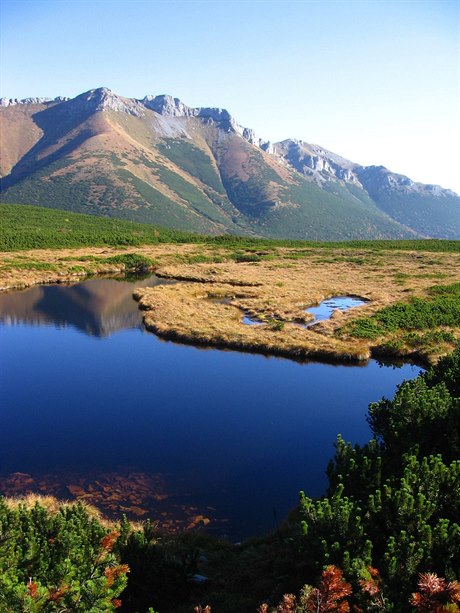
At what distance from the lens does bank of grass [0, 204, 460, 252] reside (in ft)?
296

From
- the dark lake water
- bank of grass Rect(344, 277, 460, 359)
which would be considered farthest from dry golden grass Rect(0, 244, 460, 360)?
the dark lake water

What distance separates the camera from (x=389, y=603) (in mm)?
8477

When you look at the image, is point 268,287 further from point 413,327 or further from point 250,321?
point 413,327

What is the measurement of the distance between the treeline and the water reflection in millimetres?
30931

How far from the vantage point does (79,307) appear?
52031 mm

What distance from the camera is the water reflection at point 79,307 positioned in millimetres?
45156

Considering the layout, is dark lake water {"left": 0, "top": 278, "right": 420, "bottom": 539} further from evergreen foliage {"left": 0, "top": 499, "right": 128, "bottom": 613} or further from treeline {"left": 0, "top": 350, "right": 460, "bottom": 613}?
evergreen foliage {"left": 0, "top": 499, "right": 128, "bottom": 613}

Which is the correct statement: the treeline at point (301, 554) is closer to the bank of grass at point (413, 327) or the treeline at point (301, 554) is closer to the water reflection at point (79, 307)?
the bank of grass at point (413, 327)

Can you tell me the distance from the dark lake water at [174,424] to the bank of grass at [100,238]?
5569 cm

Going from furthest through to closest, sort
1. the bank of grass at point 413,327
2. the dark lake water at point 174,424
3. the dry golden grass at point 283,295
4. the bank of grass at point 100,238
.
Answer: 1. the bank of grass at point 100,238
2. the dry golden grass at point 283,295
3. the bank of grass at point 413,327
4. the dark lake water at point 174,424

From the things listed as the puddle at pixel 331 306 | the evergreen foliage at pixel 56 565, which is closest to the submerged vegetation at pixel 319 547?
the evergreen foliage at pixel 56 565

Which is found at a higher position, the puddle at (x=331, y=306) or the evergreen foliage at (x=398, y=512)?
the puddle at (x=331, y=306)

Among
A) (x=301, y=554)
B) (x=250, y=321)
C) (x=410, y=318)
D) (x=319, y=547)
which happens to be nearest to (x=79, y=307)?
(x=250, y=321)

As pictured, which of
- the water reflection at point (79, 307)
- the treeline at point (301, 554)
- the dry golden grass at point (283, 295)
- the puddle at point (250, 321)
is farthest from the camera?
the water reflection at point (79, 307)
